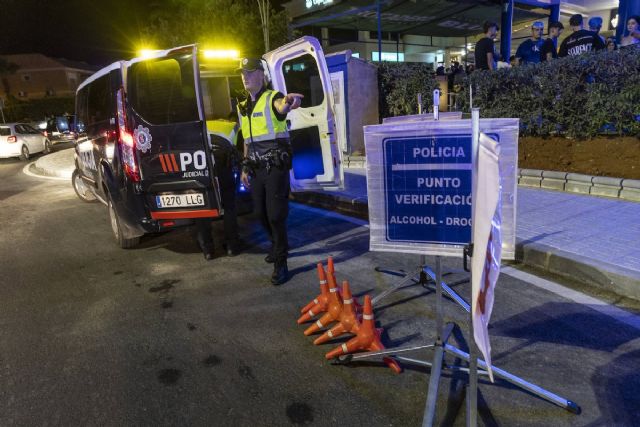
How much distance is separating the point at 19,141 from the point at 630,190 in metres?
22.1

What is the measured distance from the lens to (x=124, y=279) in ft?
15.7

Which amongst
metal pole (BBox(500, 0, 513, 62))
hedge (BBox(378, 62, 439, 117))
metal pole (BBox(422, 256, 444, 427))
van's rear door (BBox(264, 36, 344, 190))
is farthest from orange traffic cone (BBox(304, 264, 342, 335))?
metal pole (BBox(500, 0, 513, 62))

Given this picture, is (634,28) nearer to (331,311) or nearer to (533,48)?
(533,48)

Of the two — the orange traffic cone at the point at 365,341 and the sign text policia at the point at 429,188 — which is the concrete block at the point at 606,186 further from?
the orange traffic cone at the point at 365,341

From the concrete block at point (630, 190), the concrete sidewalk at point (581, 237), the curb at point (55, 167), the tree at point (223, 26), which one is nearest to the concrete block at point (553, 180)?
the concrete sidewalk at point (581, 237)

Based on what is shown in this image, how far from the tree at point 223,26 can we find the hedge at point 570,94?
463 inches

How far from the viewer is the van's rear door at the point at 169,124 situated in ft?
15.2

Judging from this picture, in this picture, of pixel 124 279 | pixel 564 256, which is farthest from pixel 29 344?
pixel 564 256

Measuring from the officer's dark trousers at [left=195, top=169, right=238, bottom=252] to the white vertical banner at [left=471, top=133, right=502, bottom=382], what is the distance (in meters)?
3.82

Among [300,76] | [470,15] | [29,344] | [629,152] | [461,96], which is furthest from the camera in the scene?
[470,15]

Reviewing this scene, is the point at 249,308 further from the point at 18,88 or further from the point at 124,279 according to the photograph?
the point at 18,88

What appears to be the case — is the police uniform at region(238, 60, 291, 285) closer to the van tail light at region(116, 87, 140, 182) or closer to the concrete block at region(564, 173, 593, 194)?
the van tail light at region(116, 87, 140, 182)

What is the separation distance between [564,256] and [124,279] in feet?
14.7

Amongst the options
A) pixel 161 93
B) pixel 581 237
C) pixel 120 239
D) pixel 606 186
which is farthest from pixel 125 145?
pixel 606 186
